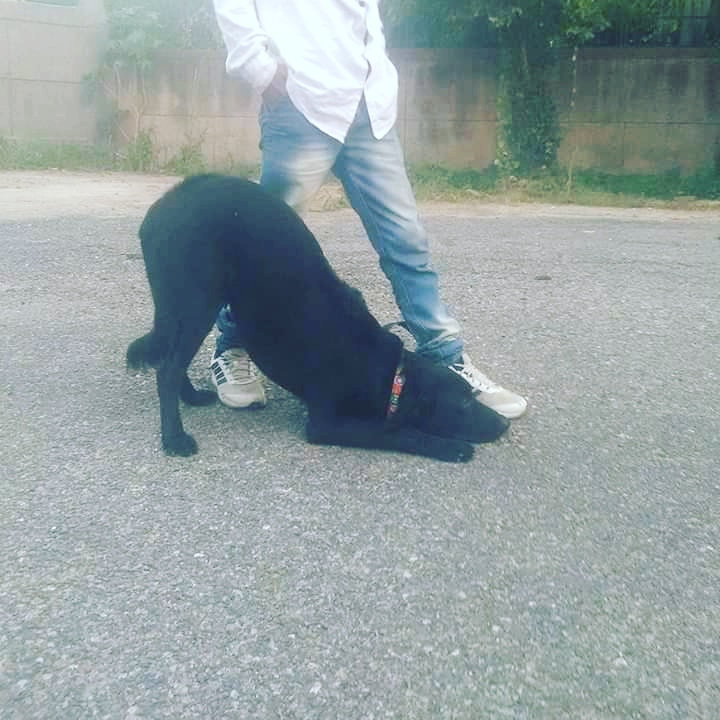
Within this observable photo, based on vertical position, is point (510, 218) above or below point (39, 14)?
below

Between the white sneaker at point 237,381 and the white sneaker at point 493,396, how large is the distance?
0.63 metres

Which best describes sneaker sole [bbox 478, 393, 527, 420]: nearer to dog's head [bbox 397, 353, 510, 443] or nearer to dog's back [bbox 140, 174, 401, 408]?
dog's head [bbox 397, 353, 510, 443]

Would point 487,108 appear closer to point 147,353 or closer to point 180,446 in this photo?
point 147,353

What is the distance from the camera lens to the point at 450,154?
10344 millimetres

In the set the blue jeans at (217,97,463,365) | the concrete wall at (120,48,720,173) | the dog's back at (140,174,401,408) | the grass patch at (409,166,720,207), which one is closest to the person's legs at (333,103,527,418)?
the blue jeans at (217,97,463,365)

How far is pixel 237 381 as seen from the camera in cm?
291

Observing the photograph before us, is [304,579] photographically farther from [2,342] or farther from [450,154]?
[450,154]

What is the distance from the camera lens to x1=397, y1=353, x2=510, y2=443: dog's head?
2.59 metres

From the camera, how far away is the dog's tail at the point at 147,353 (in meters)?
2.65

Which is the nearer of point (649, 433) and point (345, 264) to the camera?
point (649, 433)

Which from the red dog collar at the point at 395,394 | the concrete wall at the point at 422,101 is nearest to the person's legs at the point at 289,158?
the red dog collar at the point at 395,394

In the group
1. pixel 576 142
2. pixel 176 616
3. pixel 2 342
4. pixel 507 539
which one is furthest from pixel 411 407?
pixel 576 142

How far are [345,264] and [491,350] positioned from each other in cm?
175

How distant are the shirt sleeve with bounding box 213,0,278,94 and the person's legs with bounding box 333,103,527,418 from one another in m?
0.34
